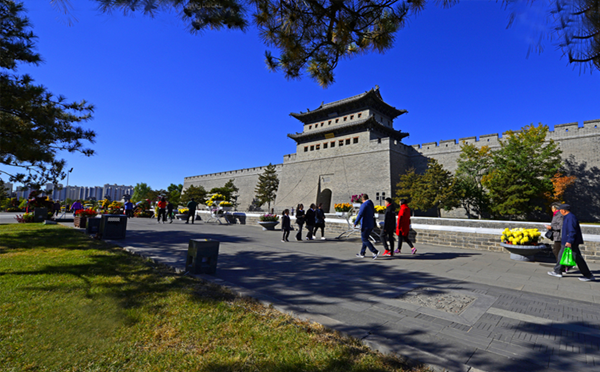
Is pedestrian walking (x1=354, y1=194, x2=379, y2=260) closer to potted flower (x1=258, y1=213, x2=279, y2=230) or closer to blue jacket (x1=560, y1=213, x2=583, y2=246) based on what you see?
blue jacket (x1=560, y1=213, x2=583, y2=246)

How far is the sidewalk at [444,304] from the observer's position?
93.2 inches

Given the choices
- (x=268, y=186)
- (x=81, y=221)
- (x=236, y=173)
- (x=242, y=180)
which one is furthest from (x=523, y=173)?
(x=236, y=173)

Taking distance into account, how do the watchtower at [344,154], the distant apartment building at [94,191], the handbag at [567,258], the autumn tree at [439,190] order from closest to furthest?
the handbag at [567,258]
the autumn tree at [439,190]
the watchtower at [344,154]
the distant apartment building at [94,191]

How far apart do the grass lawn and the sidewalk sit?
1.28 feet

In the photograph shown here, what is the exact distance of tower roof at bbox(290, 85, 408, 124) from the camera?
29070 millimetres

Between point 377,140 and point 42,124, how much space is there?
24.8 metres

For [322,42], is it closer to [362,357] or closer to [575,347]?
[362,357]

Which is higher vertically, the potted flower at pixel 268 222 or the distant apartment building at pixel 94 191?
the distant apartment building at pixel 94 191

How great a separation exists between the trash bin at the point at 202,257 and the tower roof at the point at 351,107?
2675cm

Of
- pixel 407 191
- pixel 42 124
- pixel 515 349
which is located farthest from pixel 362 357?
pixel 407 191

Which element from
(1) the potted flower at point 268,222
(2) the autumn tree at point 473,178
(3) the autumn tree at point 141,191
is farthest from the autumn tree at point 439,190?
(3) the autumn tree at point 141,191

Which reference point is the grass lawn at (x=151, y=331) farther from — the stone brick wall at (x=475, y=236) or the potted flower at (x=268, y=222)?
the potted flower at (x=268, y=222)

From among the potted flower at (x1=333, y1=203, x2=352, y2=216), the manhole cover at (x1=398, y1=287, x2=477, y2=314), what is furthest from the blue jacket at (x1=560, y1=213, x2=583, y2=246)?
the potted flower at (x1=333, y1=203, x2=352, y2=216)

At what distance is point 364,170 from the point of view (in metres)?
27.5
